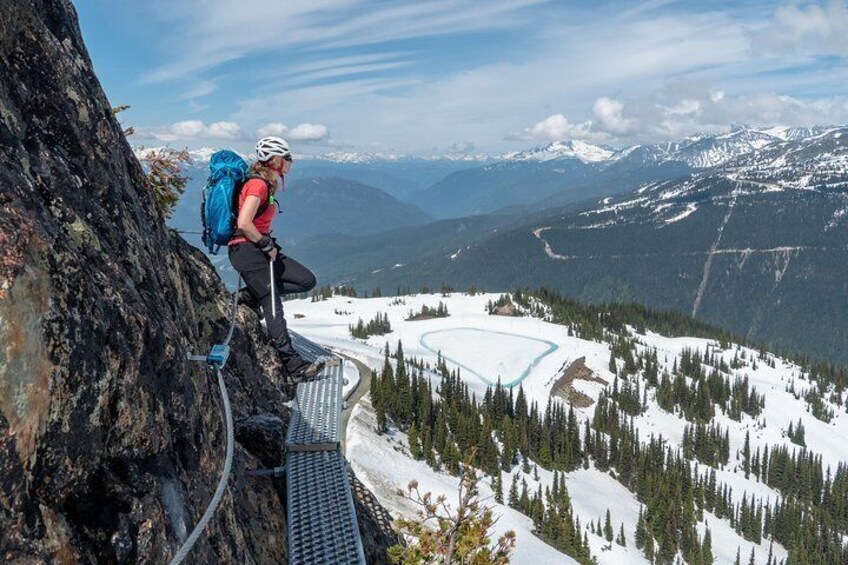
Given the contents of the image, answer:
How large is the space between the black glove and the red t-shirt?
0.18 meters

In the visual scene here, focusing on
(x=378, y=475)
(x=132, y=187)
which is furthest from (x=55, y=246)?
(x=378, y=475)

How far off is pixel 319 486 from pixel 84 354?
16.7 feet

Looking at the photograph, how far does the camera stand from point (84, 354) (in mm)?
4012

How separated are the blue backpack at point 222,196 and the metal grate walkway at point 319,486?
3231mm

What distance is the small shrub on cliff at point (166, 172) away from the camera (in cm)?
1346

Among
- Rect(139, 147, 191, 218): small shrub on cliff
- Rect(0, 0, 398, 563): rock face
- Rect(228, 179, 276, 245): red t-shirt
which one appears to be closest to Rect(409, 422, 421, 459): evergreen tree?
Rect(139, 147, 191, 218): small shrub on cliff

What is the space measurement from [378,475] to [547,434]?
2577 inches

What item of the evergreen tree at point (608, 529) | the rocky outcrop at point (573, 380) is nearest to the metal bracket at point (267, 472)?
the evergreen tree at point (608, 529)

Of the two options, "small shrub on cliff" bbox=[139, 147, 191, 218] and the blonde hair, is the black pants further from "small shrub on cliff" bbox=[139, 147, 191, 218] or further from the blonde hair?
"small shrub on cliff" bbox=[139, 147, 191, 218]

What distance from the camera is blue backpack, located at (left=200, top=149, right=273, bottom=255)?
30.9 feet

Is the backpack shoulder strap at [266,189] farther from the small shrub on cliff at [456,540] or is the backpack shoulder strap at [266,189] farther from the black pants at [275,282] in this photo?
the small shrub on cliff at [456,540]

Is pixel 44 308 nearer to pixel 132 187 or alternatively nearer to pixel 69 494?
pixel 69 494

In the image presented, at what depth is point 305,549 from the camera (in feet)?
24.0

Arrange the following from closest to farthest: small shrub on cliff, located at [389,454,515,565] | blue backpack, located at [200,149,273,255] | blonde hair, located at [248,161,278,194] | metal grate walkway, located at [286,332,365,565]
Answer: metal grate walkway, located at [286,332,365,565] → small shrub on cliff, located at [389,454,515,565] → blue backpack, located at [200,149,273,255] → blonde hair, located at [248,161,278,194]
